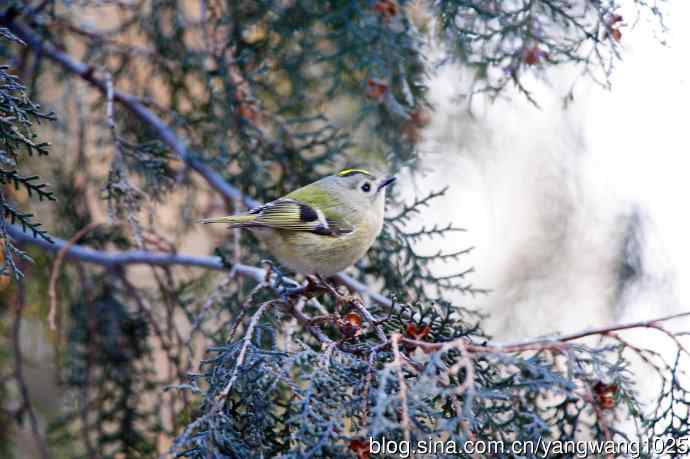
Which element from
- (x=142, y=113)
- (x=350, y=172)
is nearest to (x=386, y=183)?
(x=350, y=172)

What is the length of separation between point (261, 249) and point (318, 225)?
396 millimetres

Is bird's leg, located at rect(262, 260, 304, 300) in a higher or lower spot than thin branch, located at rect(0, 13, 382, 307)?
lower

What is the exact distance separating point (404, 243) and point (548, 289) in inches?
43.0

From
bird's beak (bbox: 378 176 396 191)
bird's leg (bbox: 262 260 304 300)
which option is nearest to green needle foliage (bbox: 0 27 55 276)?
bird's leg (bbox: 262 260 304 300)

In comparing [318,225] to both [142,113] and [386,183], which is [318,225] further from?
[142,113]

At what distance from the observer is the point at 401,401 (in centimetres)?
121

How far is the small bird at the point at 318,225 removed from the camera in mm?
2256

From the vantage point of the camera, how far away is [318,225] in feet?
7.70

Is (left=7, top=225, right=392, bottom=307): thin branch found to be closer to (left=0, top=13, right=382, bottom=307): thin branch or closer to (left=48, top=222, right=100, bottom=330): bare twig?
(left=48, top=222, right=100, bottom=330): bare twig

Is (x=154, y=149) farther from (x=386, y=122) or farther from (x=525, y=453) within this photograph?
(x=525, y=453)

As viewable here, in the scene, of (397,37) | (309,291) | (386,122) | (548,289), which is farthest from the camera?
(548,289)

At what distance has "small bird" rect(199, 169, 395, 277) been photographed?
2.26 m

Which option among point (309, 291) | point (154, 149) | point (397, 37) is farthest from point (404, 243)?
point (154, 149)

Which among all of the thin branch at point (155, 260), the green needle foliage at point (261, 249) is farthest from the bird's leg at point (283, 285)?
the thin branch at point (155, 260)
